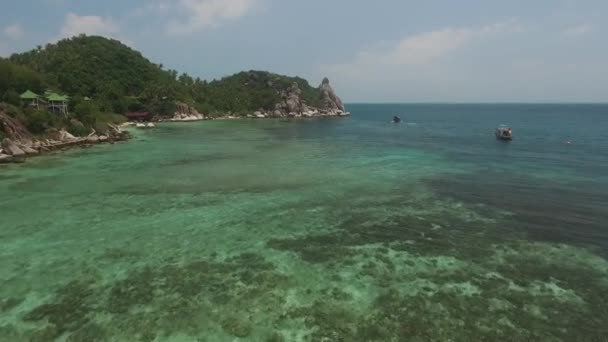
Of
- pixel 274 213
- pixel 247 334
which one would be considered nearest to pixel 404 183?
pixel 274 213

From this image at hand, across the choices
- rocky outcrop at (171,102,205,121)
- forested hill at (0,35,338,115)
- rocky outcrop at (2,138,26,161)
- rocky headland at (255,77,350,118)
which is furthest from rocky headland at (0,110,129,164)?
rocky headland at (255,77,350,118)

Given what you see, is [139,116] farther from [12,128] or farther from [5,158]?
[5,158]

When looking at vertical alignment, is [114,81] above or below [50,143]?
above

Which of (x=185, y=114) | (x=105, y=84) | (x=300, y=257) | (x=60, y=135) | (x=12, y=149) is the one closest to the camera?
(x=300, y=257)

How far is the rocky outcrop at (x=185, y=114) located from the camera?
12338cm

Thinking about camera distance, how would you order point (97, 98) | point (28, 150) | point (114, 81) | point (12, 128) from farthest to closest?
point (114, 81) < point (97, 98) < point (12, 128) < point (28, 150)

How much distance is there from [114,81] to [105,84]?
10.7 m

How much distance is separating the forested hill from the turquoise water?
6213 cm

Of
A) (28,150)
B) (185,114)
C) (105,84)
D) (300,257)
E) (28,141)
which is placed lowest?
(300,257)

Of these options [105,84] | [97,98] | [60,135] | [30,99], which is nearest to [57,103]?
[30,99]

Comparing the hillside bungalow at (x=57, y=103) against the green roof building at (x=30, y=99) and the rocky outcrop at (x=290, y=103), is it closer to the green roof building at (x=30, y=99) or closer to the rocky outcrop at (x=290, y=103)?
the green roof building at (x=30, y=99)

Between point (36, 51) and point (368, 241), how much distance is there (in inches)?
6765

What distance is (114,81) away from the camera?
4860 inches

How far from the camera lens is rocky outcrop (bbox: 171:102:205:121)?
123375 millimetres
